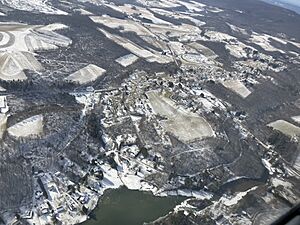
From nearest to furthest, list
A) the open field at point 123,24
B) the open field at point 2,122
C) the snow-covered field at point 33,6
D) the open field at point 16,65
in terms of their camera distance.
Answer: the open field at point 2,122, the open field at point 16,65, the open field at point 123,24, the snow-covered field at point 33,6

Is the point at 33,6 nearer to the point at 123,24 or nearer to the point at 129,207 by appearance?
the point at 123,24

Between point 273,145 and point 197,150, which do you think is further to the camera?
point 273,145

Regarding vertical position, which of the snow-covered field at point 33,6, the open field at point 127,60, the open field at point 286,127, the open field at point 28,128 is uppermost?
the open field at point 28,128

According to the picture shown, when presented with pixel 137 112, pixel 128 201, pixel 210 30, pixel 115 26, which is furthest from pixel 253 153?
pixel 210 30

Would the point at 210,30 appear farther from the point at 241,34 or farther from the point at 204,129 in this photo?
the point at 204,129

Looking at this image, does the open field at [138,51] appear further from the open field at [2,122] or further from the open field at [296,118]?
the open field at [2,122]

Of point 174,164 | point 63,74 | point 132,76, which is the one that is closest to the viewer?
point 174,164

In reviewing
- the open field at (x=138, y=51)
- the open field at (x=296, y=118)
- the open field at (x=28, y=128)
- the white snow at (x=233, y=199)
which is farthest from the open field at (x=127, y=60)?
the white snow at (x=233, y=199)

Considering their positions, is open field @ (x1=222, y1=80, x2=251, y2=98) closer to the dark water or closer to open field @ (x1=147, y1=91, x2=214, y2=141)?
open field @ (x1=147, y1=91, x2=214, y2=141)
